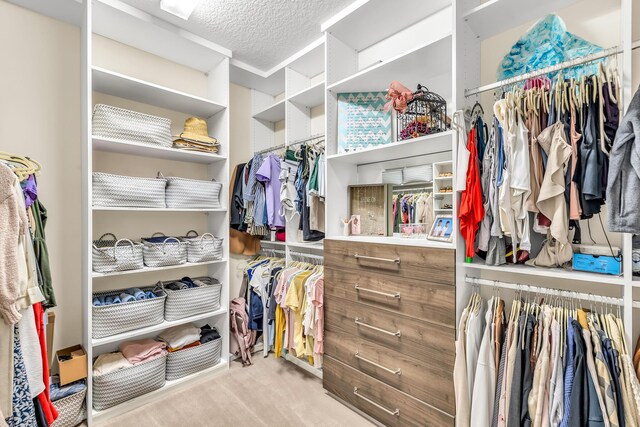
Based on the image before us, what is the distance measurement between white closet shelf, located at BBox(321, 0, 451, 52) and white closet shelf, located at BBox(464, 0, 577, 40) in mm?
352

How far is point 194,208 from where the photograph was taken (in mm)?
2332

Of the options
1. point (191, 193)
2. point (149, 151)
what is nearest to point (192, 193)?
point (191, 193)

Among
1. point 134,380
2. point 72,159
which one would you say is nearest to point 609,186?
point 134,380

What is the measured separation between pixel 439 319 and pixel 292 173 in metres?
1.49

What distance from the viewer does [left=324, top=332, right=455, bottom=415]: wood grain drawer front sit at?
60.1 inches

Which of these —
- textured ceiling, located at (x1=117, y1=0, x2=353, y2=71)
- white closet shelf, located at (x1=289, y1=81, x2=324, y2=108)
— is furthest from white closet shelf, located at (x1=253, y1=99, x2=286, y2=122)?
textured ceiling, located at (x1=117, y1=0, x2=353, y2=71)

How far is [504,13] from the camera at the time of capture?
1534mm

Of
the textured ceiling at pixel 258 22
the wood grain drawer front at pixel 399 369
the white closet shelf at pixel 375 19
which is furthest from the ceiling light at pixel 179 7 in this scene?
the wood grain drawer front at pixel 399 369

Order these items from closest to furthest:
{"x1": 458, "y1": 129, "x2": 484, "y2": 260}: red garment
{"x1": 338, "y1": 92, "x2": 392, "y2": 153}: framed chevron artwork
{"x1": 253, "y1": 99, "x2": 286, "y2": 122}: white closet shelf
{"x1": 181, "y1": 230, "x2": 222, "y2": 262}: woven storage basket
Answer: {"x1": 458, "y1": 129, "x2": 484, "y2": 260}: red garment < {"x1": 338, "y1": 92, "x2": 392, "y2": 153}: framed chevron artwork < {"x1": 181, "y1": 230, "x2": 222, "y2": 262}: woven storage basket < {"x1": 253, "y1": 99, "x2": 286, "y2": 122}: white closet shelf

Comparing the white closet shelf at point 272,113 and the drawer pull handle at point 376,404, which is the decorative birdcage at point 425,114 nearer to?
the white closet shelf at point 272,113

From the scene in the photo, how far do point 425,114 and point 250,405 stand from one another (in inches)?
84.8

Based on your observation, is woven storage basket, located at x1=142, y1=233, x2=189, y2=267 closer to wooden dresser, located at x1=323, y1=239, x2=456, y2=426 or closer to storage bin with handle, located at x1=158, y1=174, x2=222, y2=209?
storage bin with handle, located at x1=158, y1=174, x2=222, y2=209

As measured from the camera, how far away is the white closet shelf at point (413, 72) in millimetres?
1684

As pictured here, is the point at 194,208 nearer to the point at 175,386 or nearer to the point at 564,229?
the point at 175,386
